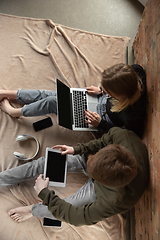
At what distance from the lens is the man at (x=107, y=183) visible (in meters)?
0.79

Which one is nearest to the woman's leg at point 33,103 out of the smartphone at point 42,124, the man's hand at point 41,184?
the smartphone at point 42,124

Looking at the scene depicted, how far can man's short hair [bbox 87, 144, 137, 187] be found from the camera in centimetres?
78

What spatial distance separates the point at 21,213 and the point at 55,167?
591 millimetres

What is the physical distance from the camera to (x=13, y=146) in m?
1.62

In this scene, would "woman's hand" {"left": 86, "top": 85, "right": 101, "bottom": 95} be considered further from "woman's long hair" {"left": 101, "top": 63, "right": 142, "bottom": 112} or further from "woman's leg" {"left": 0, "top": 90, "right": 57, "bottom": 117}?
"woman's long hair" {"left": 101, "top": 63, "right": 142, "bottom": 112}

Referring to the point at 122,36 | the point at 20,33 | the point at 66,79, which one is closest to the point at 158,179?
the point at 66,79

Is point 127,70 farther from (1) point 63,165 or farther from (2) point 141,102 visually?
(1) point 63,165

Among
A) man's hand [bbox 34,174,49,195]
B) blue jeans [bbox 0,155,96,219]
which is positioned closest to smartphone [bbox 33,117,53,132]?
blue jeans [bbox 0,155,96,219]

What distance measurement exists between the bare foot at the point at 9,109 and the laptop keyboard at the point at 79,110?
0.52 m

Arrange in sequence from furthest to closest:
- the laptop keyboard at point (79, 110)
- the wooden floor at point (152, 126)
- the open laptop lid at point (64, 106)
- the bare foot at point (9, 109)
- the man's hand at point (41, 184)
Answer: the bare foot at point (9, 109) < the laptop keyboard at point (79, 110) < the open laptop lid at point (64, 106) < the man's hand at point (41, 184) < the wooden floor at point (152, 126)

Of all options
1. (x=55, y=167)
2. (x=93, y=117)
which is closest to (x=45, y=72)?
(x=93, y=117)

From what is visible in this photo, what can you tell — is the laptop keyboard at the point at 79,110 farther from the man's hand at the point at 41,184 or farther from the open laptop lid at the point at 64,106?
the man's hand at the point at 41,184

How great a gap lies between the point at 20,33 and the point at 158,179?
1.74 meters

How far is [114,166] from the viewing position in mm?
777
